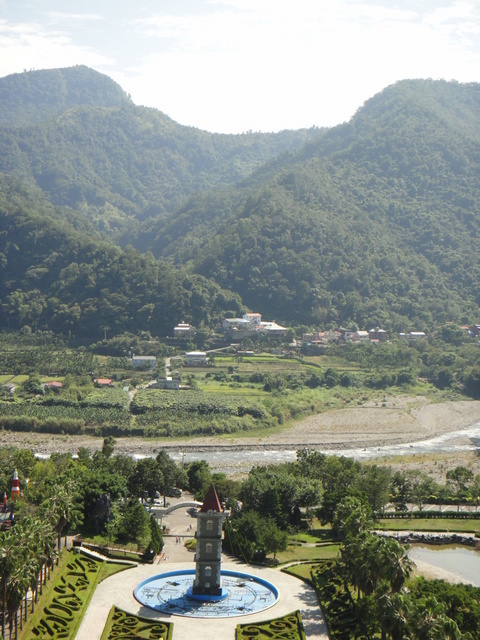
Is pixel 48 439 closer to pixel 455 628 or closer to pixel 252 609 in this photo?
pixel 252 609

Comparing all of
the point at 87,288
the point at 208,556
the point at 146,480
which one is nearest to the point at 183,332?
the point at 87,288

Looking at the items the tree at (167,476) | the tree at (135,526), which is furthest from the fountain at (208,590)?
the tree at (167,476)

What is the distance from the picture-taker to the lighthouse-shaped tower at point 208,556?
1649 inches

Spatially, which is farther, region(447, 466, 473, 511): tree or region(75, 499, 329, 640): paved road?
region(447, 466, 473, 511): tree

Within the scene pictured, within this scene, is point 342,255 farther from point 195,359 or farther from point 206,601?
point 206,601

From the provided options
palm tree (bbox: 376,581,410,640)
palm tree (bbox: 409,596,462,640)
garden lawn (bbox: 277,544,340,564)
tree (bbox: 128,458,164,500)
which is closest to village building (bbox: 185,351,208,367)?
tree (bbox: 128,458,164,500)

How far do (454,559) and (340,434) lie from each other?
128 feet

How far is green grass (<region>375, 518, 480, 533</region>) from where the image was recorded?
55844 millimetres

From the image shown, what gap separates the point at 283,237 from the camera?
552ft

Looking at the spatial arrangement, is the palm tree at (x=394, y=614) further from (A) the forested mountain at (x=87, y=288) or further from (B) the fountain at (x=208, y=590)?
(A) the forested mountain at (x=87, y=288)

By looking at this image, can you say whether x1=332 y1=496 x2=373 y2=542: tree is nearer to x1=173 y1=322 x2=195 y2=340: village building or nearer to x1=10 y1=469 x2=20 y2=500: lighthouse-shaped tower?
x1=10 y1=469 x2=20 y2=500: lighthouse-shaped tower

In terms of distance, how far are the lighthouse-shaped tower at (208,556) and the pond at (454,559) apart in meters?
13.3

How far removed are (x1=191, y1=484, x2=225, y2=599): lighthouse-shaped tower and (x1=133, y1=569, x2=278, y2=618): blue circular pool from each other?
20.1 inches

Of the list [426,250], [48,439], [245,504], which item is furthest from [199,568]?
[426,250]
